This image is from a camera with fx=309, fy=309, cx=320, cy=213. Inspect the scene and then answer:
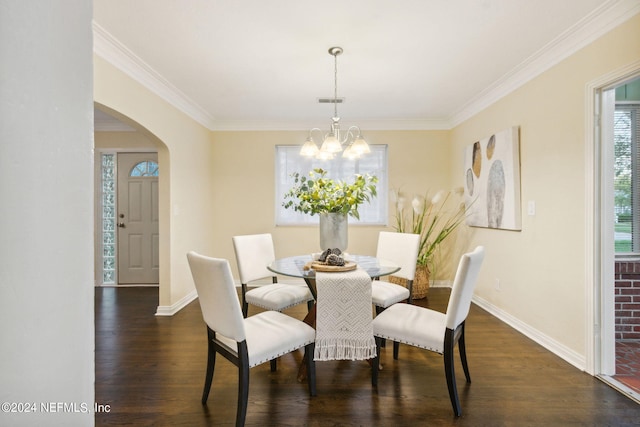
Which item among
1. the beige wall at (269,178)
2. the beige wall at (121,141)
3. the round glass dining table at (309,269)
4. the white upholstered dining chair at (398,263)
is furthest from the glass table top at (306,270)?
the beige wall at (121,141)

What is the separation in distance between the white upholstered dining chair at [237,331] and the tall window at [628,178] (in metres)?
2.85

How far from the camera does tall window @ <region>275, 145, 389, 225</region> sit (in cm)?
438

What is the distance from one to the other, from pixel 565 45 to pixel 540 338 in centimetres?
230

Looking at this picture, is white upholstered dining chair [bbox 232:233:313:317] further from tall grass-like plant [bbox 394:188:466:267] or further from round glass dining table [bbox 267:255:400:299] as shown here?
tall grass-like plant [bbox 394:188:466:267]

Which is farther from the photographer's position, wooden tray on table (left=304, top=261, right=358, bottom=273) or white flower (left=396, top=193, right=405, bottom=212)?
white flower (left=396, top=193, right=405, bottom=212)

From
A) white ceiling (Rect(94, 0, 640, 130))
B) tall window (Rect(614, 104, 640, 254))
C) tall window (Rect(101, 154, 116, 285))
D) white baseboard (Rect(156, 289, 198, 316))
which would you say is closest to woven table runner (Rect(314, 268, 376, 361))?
white ceiling (Rect(94, 0, 640, 130))

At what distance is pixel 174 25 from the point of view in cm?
208

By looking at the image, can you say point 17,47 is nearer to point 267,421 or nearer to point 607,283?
point 267,421

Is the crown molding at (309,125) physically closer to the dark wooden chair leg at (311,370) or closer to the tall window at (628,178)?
the tall window at (628,178)

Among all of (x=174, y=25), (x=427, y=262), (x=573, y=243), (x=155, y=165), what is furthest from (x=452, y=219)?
(x=155, y=165)

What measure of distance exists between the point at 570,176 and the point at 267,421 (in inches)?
103

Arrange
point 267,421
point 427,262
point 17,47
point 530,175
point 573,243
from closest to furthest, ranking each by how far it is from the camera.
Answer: point 17,47, point 267,421, point 573,243, point 530,175, point 427,262

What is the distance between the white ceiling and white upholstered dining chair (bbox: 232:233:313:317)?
155 centimetres

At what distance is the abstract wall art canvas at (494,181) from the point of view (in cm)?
285
